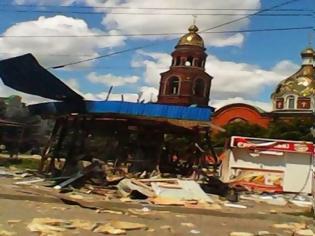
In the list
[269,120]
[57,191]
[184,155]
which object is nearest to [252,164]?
[184,155]

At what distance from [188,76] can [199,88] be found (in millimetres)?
1893

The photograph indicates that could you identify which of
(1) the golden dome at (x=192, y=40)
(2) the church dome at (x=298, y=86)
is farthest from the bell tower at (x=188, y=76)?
(2) the church dome at (x=298, y=86)

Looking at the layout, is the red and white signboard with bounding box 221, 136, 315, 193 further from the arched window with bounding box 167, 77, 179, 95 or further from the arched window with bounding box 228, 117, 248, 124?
the arched window with bounding box 167, 77, 179, 95

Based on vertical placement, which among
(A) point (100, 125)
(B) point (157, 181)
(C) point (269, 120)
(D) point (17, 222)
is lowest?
(D) point (17, 222)

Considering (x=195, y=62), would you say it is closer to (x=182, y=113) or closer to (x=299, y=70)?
(x=299, y=70)

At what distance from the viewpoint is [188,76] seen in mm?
54938

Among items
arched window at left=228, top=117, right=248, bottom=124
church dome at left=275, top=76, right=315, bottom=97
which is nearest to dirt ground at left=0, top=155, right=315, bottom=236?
arched window at left=228, top=117, right=248, bottom=124

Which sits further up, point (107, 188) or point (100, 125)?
point (100, 125)

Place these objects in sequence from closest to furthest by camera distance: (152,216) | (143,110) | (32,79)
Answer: (152,216), (32,79), (143,110)

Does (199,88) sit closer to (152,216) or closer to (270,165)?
(270,165)

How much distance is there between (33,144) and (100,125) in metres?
25.7

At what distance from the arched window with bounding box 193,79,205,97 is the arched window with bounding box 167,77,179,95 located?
205 cm

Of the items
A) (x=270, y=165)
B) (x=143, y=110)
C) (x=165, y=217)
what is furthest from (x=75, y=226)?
(x=270, y=165)

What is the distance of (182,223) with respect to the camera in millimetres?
9922
